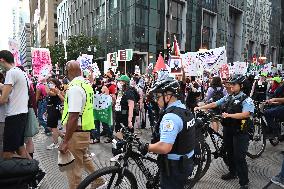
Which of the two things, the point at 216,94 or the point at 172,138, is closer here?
the point at 172,138

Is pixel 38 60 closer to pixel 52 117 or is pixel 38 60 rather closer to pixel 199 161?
pixel 52 117

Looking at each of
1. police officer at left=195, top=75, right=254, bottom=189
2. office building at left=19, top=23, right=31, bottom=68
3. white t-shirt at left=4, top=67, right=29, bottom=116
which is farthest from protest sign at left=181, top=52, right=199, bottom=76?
white t-shirt at left=4, top=67, right=29, bottom=116

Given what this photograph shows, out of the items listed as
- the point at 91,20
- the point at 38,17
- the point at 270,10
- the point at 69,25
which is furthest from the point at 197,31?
the point at 38,17

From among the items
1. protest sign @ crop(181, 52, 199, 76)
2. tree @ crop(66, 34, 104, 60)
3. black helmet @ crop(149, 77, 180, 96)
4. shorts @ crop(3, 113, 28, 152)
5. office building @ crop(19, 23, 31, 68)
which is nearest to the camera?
black helmet @ crop(149, 77, 180, 96)

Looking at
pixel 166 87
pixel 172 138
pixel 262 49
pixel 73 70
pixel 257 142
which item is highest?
pixel 262 49

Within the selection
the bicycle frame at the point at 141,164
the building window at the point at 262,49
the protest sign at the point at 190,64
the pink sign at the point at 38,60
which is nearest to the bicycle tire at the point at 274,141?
the protest sign at the point at 190,64

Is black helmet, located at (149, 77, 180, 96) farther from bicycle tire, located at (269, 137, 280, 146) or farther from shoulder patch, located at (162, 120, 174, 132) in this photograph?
bicycle tire, located at (269, 137, 280, 146)

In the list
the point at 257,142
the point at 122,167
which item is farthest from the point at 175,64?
the point at 122,167

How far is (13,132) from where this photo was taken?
15.5 ft

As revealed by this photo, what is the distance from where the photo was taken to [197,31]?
150ft

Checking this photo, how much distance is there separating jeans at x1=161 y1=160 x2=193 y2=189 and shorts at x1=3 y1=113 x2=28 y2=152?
255cm

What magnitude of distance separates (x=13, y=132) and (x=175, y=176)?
8.90 feet

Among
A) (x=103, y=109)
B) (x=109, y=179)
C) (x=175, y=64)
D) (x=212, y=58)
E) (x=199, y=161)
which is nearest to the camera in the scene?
(x=109, y=179)

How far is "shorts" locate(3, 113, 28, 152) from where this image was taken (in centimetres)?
471
